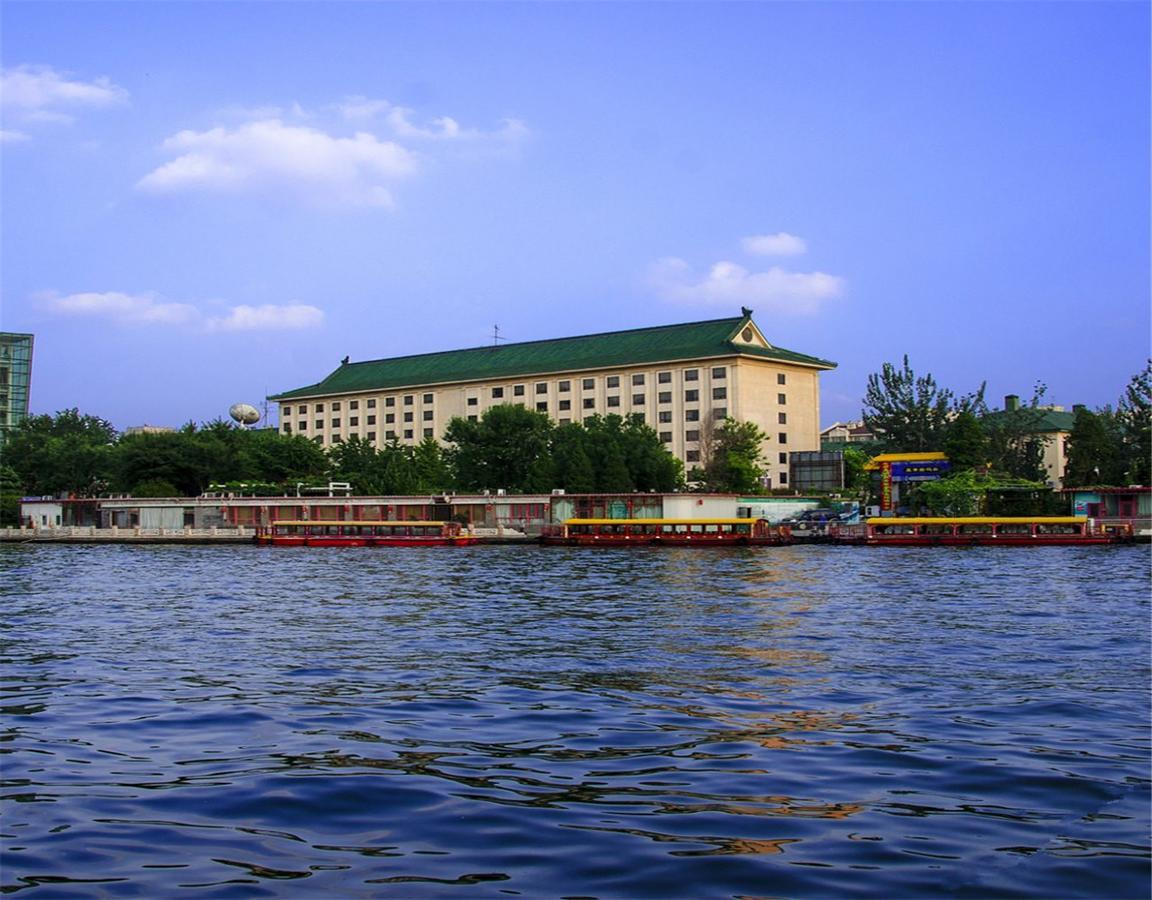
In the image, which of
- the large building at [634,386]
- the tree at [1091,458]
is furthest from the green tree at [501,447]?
the tree at [1091,458]

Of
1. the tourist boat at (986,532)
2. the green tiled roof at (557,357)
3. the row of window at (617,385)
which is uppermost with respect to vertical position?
the green tiled roof at (557,357)

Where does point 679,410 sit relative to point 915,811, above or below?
above

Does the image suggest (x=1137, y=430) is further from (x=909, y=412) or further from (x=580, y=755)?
(x=580, y=755)

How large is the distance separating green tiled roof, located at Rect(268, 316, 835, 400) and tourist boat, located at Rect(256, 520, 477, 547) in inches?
1345

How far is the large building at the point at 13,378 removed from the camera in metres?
99.8

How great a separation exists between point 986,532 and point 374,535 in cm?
3248

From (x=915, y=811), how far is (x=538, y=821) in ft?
8.91

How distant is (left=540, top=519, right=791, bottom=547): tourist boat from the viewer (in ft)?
200

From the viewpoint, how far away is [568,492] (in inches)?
2923

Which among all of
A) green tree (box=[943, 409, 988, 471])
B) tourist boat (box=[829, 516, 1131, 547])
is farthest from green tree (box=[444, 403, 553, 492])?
tourist boat (box=[829, 516, 1131, 547])

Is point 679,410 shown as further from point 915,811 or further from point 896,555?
point 915,811

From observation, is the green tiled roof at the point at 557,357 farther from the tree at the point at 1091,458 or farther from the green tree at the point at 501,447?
the tree at the point at 1091,458

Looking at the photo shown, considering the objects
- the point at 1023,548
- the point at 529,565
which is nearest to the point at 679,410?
the point at 1023,548

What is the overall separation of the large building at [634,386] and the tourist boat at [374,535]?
1143 inches
